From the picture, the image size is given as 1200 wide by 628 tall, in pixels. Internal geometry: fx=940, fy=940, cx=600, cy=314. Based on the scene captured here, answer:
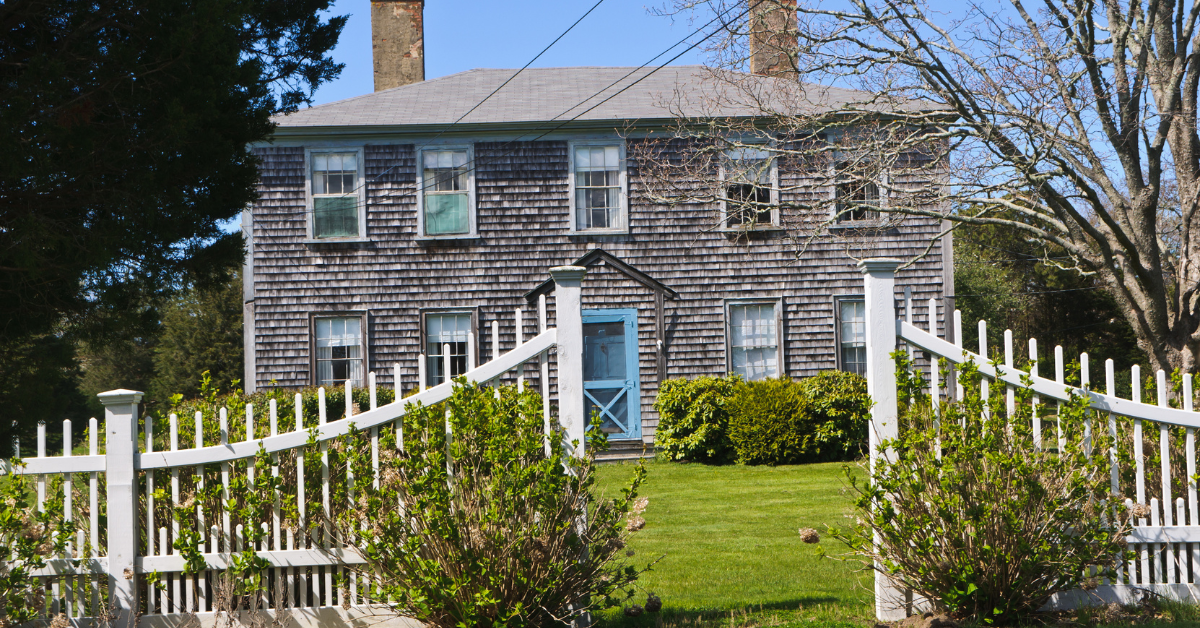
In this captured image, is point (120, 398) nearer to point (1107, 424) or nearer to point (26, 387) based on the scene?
point (26, 387)

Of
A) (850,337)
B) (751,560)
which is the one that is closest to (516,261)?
(850,337)

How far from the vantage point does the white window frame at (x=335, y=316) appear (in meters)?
14.6

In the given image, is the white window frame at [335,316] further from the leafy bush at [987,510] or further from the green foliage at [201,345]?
the green foliage at [201,345]

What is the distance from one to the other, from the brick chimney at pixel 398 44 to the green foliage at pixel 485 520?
14.6 metres

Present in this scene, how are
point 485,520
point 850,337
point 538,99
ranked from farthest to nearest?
point 538,99 → point 850,337 → point 485,520

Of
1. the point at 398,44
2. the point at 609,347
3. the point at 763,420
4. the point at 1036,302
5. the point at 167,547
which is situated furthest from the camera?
the point at 1036,302

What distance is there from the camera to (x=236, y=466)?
4605 mm

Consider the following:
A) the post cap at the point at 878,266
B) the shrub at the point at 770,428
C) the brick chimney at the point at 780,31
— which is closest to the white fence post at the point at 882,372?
the post cap at the point at 878,266

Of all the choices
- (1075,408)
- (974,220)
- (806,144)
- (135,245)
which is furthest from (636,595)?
(806,144)

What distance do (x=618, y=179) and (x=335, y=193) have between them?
4.46 metres

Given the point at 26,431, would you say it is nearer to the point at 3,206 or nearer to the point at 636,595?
the point at 3,206

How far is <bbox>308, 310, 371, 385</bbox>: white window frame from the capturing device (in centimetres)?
1462

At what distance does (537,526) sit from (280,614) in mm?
1236

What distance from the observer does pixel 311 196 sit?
48.4 feet
